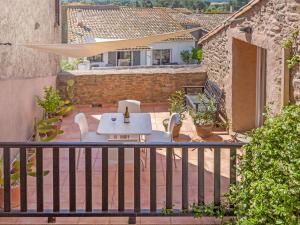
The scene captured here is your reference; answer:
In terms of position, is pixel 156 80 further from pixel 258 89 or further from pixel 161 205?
pixel 161 205

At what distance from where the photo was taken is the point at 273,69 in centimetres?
768

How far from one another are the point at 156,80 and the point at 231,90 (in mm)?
4030

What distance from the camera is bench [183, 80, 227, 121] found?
11.3 metres

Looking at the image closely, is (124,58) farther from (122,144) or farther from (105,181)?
(122,144)

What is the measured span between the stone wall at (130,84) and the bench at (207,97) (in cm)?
31

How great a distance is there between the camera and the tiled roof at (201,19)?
116 ft

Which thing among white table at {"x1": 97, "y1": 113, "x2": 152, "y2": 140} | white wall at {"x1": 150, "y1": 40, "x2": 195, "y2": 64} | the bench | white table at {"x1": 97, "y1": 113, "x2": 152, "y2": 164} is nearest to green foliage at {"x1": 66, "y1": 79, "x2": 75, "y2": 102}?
the bench

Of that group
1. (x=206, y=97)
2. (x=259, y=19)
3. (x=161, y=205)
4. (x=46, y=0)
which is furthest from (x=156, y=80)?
(x=161, y=205)

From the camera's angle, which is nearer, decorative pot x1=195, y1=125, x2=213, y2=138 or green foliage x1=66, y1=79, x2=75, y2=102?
decorative pot x1=195, y1=125, x2=213, y2=138

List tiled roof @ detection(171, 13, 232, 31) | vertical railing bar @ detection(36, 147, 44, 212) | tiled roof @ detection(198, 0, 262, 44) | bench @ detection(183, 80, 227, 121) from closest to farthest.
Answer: vertical railing bar @ detection(36, 147, 44, 212) → tiled roof @ detection(198, 0, 262, 44) → bench @ detection(183, 80, 227, 121) → tiled roof @ detection(171, 13, 232, 31)

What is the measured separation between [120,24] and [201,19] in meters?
9.89

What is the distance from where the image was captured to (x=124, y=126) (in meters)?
7.89

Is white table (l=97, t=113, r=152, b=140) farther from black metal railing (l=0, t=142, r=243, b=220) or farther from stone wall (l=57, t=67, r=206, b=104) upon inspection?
stone wall (l=57, t=67, r=206, b=104)

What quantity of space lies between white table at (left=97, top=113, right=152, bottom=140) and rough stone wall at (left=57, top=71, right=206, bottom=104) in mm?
5421
